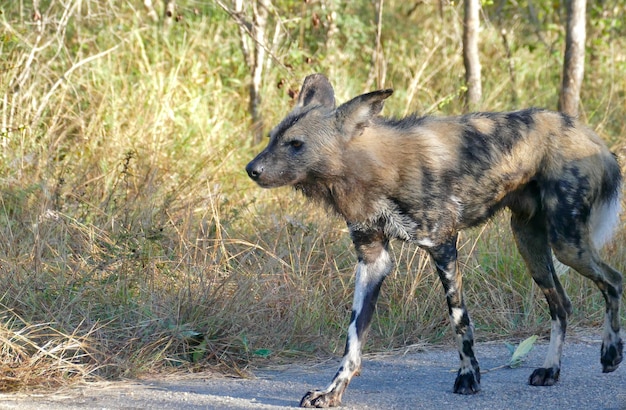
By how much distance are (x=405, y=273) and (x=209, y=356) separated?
4.77ft

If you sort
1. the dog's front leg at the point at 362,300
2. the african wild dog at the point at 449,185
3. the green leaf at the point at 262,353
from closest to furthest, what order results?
the dog's front leg at the point at 362,300, the african wild dog at the point at 449,185, the green leaf at the point at 262,353

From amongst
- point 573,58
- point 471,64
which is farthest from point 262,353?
point 573,58

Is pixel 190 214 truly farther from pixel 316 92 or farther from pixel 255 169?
pixel 255 169

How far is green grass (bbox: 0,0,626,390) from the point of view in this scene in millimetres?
4352

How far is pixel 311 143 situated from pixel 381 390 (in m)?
1.13

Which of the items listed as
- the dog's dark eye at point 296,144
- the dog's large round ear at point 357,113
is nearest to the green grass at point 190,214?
the dog's dark eye at point 296,144

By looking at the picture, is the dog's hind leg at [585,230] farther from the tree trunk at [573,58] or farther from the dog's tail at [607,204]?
the tree trunk at [573,58]

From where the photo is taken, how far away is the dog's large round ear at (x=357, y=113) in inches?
152

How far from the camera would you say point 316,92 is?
416cm

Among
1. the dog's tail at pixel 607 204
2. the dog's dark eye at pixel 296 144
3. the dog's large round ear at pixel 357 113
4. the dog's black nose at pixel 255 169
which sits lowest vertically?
the dog's tail at pixel 607 204

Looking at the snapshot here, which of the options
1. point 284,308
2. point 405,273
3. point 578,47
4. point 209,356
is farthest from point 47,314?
point 578,47

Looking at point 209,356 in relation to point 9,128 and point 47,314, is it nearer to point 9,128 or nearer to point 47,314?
point 47,314

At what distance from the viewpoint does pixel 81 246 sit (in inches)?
203

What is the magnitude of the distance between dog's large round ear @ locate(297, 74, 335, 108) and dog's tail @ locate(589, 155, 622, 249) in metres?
1.35
